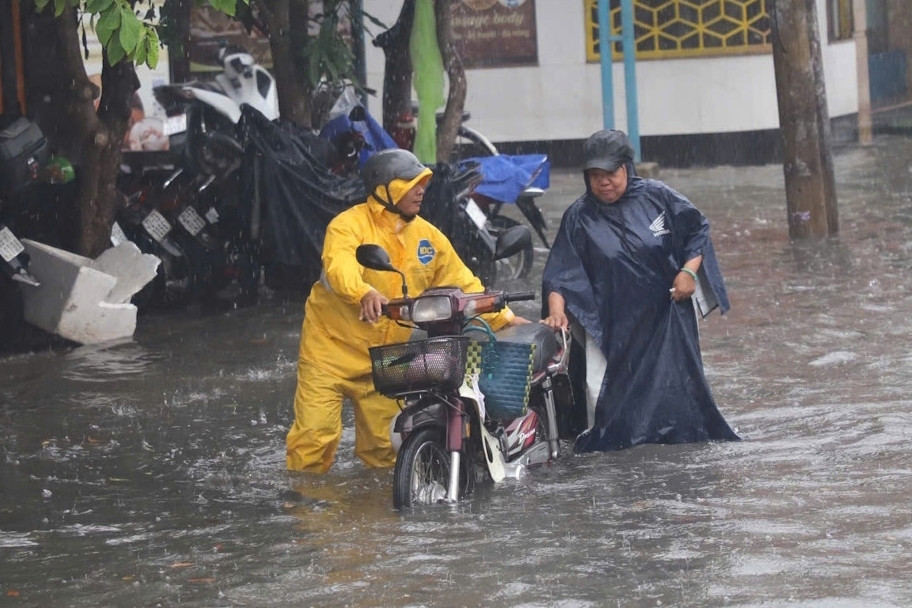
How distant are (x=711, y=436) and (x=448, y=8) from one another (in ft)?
23.2

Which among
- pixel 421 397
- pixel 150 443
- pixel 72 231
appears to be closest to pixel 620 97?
pixel 72 231

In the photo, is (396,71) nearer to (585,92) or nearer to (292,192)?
(292,192)

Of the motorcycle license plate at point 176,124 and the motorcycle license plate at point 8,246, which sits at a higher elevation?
the motorcycle license plate at point 176,124

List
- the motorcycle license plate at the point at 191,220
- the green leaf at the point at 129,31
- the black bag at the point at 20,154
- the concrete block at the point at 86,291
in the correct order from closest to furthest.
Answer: the green leaf at the point at 129,31
the black bag at the point at 20,154
the concrete block at the point at 86,291
the motorcycle license plate at the point at 191,220

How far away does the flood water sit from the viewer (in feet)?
17.3

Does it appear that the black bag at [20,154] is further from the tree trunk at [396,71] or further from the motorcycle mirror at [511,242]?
the motorcycle mirror at [511,242]

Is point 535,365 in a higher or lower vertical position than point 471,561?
higher

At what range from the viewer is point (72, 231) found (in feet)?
37.7

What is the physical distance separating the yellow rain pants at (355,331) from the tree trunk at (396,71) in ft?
23.2

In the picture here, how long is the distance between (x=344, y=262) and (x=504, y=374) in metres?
0.80

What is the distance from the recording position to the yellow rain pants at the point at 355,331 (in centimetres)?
Answer: 671

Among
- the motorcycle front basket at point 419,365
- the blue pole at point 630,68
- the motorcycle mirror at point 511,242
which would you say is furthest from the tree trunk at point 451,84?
the motorcycle front basket at point 419,365

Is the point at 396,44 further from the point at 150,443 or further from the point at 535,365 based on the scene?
the point at 535,365

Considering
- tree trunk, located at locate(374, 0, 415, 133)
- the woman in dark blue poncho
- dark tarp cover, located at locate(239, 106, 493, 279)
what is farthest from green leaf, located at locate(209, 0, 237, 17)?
tree trunk, located at locate(374, 0, 415, 133)
